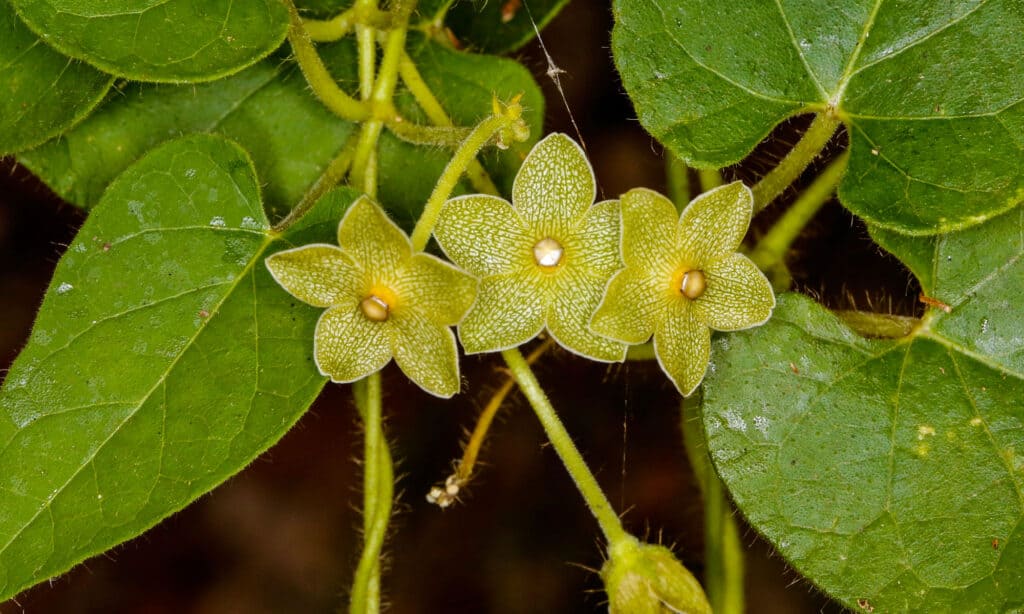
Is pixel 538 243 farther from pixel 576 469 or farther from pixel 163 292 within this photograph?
pixel 163 292

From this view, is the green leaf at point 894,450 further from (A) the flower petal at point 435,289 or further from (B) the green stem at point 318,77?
(B) the green stem at point 318,77

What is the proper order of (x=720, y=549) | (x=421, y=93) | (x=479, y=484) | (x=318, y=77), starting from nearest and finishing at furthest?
(x=318, y=77) → (x=421, y=93) → (x=720, y=549) → (x=479, y=484)

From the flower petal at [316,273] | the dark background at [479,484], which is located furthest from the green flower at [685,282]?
the dark background at [479,484]

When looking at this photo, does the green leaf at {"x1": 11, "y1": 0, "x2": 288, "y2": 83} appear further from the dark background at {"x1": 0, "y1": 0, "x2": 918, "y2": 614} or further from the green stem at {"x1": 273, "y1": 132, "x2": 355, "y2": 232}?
the dark background at {"x1": 0, "y1": 0, "x2": 918, "y2": 614}

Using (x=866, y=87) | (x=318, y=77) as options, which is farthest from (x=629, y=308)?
(x=318, y=77)

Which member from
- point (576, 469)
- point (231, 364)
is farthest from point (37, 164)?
point (576, 469)

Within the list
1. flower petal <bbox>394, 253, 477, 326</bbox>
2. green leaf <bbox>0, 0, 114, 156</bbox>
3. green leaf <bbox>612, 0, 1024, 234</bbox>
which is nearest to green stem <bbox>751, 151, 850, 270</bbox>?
green leaf <bbox>612, 0, 1024, 234</bbox>

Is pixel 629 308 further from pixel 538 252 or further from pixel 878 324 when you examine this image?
pixel 878 324
